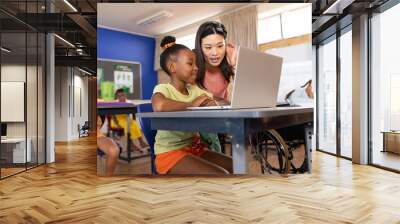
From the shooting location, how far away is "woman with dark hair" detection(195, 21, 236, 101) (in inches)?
198

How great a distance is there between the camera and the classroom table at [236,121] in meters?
3.81

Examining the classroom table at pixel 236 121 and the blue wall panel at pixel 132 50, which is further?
the blue wall panel at pixel 132 50

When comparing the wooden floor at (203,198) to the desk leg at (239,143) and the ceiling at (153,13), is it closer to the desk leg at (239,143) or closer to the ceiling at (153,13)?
the desk leg at (239,143)

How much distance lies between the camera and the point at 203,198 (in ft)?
13.2

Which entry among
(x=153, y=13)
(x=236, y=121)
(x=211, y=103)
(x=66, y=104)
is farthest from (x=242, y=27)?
(x=66, y=104)

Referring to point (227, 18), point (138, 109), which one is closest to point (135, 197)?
point (138, 109)

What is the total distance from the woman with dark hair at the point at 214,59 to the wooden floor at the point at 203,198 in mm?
1278

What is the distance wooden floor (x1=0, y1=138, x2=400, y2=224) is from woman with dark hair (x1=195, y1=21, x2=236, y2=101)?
1278 mm

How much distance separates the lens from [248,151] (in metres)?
5.02

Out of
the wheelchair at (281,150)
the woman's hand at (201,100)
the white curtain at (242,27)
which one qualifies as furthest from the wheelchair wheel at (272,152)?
the white curtain at (242,27)

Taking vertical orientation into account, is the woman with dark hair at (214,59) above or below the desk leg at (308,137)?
above

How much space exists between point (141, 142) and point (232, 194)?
1.48 m

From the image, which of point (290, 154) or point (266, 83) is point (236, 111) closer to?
point (266, 83)

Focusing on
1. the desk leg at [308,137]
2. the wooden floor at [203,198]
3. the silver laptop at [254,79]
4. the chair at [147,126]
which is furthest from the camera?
the desk leg at [308,137]
